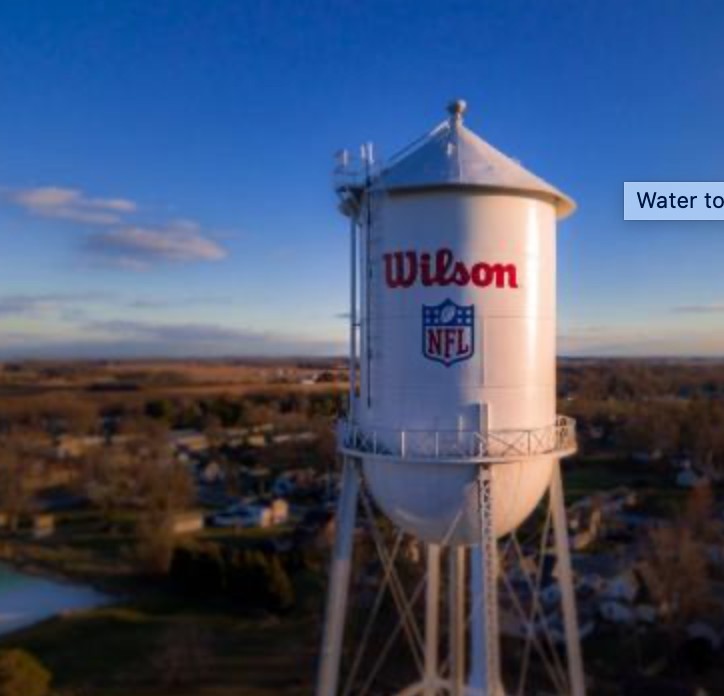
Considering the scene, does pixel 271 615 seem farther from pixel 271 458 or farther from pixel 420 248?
pixel 271 458

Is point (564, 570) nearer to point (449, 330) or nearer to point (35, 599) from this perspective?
point (449, 330)

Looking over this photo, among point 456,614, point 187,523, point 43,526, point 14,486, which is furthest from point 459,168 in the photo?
point 14,486

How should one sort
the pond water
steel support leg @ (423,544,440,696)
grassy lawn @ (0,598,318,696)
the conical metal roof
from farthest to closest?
the pond water, grassy lawn @ (0,598,318,696), steel support leg @ (423,544,440,696), the conical metal roof

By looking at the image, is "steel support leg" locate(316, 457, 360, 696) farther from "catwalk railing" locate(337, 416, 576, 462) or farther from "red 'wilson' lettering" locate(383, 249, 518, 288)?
"red 'wilson' lettering" locate(383, 249, 518, 288)

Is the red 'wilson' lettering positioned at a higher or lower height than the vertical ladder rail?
higher

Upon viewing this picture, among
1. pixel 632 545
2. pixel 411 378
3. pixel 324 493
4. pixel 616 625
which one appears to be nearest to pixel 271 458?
pixel 324 493

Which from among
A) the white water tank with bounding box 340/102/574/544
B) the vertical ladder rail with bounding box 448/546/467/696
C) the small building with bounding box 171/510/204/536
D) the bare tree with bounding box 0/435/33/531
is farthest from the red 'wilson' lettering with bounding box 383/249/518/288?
the bare tree with bounding box 0/435/33/531

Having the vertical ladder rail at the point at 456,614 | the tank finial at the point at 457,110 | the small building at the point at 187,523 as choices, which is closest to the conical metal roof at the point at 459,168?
the tank finial at the point at 457,110
